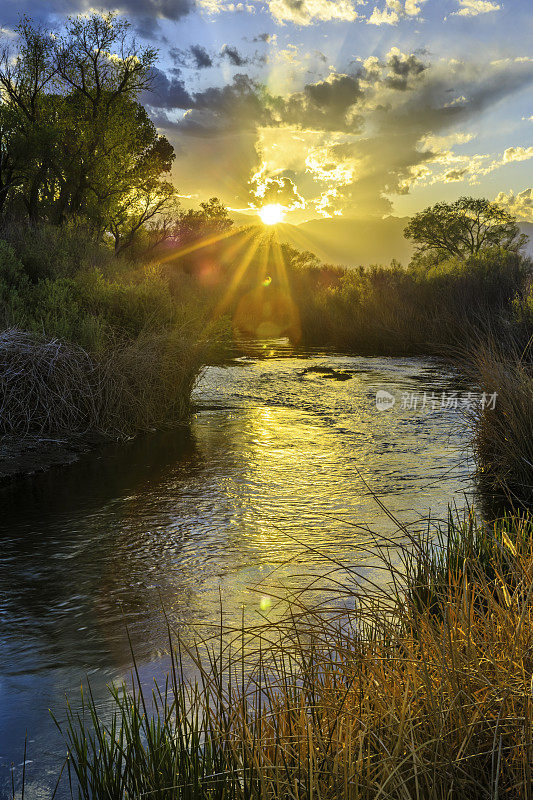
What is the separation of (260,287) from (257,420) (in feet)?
Result: 114

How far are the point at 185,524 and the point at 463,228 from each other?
6799 centimetres

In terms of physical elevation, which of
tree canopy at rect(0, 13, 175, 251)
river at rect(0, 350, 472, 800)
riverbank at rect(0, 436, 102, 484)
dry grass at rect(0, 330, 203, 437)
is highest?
tree canopy at rect(0, 13, 175, 251)

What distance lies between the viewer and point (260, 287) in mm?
47406

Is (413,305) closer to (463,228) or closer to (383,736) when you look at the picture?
(383,736)

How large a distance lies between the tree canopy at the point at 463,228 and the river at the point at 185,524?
5877 centimetres

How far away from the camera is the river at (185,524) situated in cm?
480

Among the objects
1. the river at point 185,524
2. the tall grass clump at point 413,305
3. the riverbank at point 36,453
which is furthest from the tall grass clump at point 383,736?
the tall grass clump at point 413,305

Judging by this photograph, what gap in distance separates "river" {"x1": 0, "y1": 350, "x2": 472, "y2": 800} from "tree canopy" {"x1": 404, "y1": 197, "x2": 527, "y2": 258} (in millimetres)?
58766

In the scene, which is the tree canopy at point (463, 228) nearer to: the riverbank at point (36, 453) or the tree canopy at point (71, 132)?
the tree canopy at point (71, 132)

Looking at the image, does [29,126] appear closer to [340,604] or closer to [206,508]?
[206,508]

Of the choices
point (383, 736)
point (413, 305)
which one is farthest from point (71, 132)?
point (383, 736)

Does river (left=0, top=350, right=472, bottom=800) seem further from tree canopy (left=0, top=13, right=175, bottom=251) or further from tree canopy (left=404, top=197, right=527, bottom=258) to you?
tree canopy (left=404, top=197, right=527, bottom=258)

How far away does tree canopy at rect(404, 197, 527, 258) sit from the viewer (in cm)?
6894

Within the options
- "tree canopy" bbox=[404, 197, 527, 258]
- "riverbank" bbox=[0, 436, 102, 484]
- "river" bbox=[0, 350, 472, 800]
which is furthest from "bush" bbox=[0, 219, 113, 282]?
"tree canopy" bbox=[404, 197, 527, 258]
